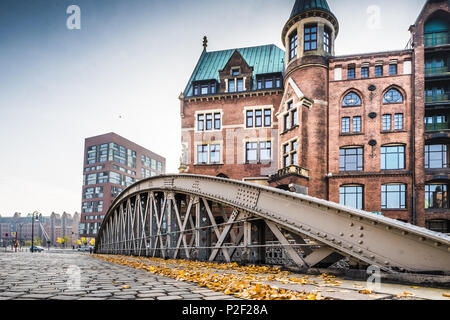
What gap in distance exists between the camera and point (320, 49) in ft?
83.8

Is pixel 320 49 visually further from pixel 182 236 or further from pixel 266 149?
pixel 182 236

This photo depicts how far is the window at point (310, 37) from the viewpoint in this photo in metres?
25.6

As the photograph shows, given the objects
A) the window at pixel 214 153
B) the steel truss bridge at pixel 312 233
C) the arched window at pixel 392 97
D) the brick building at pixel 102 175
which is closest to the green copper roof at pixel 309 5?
the arched window at pixel 392 97

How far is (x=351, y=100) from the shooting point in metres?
26.1

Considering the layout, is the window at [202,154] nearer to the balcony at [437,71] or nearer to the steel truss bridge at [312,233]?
the steel truss bridge at [312,233]

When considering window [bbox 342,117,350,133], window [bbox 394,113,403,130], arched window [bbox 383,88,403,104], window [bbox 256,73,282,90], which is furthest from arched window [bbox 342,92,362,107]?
window [bbox 256,73,282,90]

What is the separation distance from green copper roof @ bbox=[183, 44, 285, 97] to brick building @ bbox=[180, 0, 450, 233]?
4.11 m

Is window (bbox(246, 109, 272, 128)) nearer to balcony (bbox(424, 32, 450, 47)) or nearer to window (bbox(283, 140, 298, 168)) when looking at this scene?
window (bbox(283, 140, 298, 168))

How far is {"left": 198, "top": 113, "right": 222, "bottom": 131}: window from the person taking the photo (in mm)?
30359

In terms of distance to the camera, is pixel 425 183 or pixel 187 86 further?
pixel 187 86

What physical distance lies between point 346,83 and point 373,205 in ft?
34.0

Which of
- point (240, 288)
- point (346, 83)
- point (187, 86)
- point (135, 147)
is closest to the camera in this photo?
point (240, 288)
